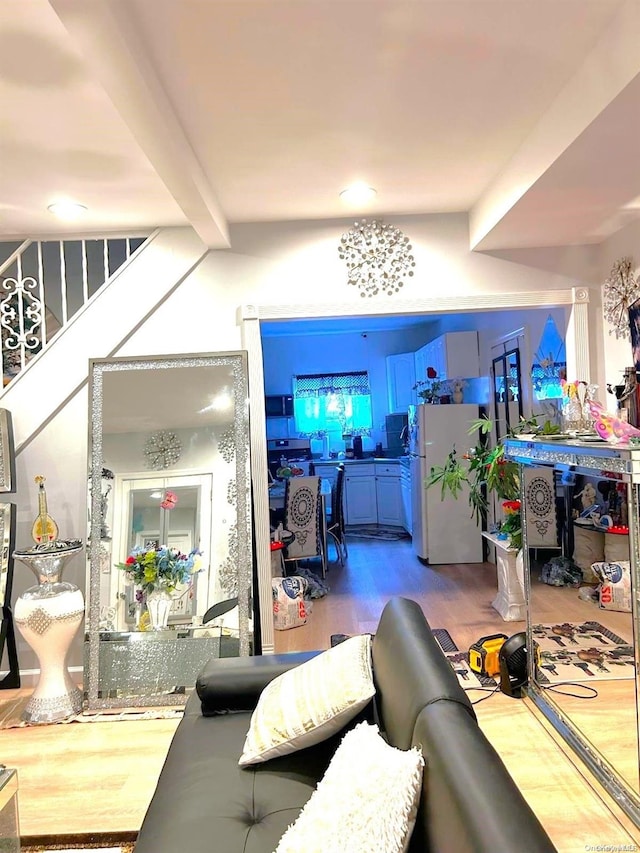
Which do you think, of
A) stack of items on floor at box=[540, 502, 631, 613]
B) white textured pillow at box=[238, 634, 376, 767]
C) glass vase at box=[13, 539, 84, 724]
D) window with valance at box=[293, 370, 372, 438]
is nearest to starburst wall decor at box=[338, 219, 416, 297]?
stack of items on floor at box=[540, 502, 631, 613]

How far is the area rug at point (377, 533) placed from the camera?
7234 mm

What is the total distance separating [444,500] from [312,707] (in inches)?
164

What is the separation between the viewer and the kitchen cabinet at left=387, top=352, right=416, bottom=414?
7988 mm

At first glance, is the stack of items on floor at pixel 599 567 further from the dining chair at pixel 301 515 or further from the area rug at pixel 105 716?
the dining chair at pixel 301 515

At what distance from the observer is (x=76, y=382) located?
12.1ft

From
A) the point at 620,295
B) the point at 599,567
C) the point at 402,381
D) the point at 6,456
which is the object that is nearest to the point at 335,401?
the point at 402,381

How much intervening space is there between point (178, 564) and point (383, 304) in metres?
1.93

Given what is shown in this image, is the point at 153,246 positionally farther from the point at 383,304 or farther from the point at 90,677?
the point at 90,677

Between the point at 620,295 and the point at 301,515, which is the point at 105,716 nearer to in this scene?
the point at 301,515

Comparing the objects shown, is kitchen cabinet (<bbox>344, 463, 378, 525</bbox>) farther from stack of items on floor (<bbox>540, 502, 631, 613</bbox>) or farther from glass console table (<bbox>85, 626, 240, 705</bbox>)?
stack of items on floor (<bbox>540, 502, 631, 613</bbox>)

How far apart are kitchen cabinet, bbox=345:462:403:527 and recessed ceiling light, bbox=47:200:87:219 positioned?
17.0 ft

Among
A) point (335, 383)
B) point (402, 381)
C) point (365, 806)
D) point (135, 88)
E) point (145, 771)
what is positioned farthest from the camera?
point (335, 383)

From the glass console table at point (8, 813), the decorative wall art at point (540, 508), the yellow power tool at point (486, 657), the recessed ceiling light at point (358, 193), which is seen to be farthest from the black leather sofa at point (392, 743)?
the recessed ceiling light at point (358, 193)

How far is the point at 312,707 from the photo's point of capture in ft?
5.83
